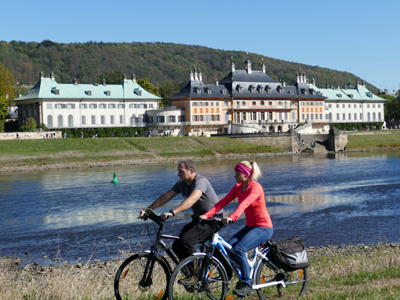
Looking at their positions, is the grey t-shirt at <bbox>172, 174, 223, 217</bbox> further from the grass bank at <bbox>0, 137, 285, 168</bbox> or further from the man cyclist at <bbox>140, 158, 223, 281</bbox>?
the grass bank at <bbox>0, 137, 285, 168</bbox>

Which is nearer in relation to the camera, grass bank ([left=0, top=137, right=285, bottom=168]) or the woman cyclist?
the woman cyclist

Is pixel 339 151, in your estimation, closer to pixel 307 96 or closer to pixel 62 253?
pixel 307 96

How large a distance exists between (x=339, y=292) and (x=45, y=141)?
63.5 metres

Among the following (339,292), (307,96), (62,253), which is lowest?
(62,253)

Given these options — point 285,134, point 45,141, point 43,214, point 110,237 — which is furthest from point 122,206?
point 285,134

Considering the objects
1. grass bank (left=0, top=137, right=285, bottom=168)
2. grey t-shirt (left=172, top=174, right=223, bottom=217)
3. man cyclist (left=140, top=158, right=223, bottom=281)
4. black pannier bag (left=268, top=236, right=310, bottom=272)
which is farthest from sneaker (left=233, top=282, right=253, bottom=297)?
grass bank (left=0, top=137, right=285, bottom=168)

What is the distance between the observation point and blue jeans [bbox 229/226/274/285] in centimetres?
842

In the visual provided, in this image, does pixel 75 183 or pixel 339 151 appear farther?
pixel 339 151

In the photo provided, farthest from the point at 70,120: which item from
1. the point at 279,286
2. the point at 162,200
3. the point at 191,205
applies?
the point at 279,286

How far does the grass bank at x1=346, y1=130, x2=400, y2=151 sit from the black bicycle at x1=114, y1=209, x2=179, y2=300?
7704 cm

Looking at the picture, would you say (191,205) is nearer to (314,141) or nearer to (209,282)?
(209,282)

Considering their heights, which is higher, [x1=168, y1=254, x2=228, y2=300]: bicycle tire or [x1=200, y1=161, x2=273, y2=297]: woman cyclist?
[x1=200, y1=161, x2=273, y2=297]: woman cyclist

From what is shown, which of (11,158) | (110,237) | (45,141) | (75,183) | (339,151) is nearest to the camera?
(110,237)

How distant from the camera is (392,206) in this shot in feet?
86.4
